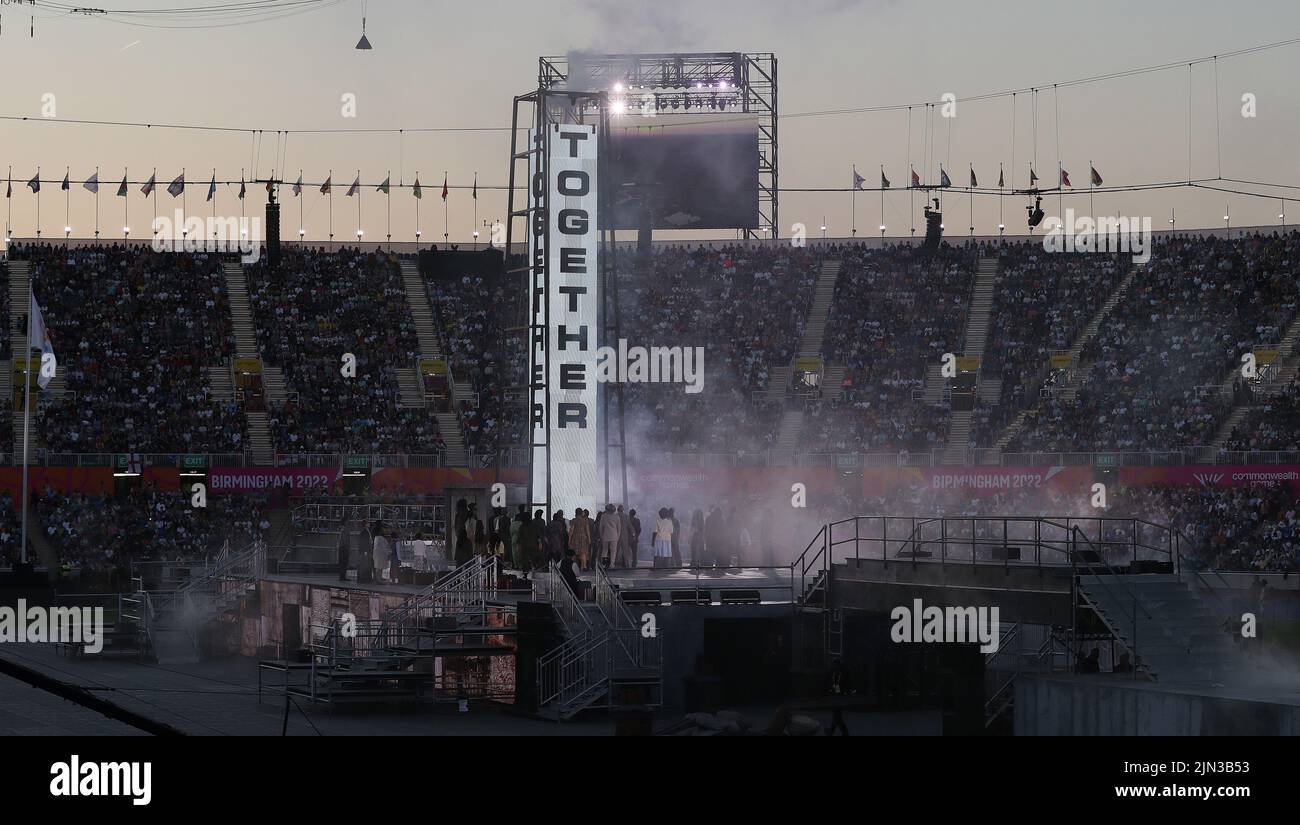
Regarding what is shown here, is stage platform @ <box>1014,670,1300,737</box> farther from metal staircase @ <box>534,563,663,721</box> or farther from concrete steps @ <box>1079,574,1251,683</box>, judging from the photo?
metal staircase @ <box>534,563,663,721</box>

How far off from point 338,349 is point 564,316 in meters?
27.7

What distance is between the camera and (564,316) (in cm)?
3331

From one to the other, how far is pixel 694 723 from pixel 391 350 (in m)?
39.9

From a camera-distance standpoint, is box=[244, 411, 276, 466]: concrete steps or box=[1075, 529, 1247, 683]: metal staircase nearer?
box=[1075, 529, 1247, 683]: metal staircase

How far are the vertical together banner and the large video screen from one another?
30.8m

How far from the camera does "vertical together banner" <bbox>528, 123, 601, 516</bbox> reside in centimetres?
3316

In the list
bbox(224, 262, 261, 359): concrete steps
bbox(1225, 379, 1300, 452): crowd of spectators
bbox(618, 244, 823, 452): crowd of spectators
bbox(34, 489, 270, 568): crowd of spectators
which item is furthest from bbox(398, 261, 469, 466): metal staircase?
bbox(1225, 379, 1300, 452): crowd of spectators

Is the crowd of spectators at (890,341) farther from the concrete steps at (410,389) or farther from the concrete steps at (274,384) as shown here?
the concrete steps at (274,384)

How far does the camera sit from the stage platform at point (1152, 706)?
16.8m

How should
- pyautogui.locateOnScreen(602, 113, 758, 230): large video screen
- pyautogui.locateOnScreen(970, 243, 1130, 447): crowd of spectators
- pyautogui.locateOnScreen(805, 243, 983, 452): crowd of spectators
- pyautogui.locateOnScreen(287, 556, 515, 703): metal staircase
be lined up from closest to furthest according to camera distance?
pyautogui.locateOnScreen(287, 556, 515, 703): metal staircase → pyautogui.locateOnScreen(805, 243, 983, 452): crowd of spectators → pyautogui.locateOnScreen(970, 243, 1130, 447): crowd of spectators → pyautogui.locateOnScreen(602, 113, 758, 230): large video screen

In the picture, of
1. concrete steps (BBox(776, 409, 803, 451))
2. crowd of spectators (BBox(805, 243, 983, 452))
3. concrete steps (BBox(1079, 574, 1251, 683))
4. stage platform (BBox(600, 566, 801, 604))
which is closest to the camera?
concrete steps (BBox(1079, 574, 1251, 683))

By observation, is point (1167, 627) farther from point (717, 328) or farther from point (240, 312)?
point (240, 312)
